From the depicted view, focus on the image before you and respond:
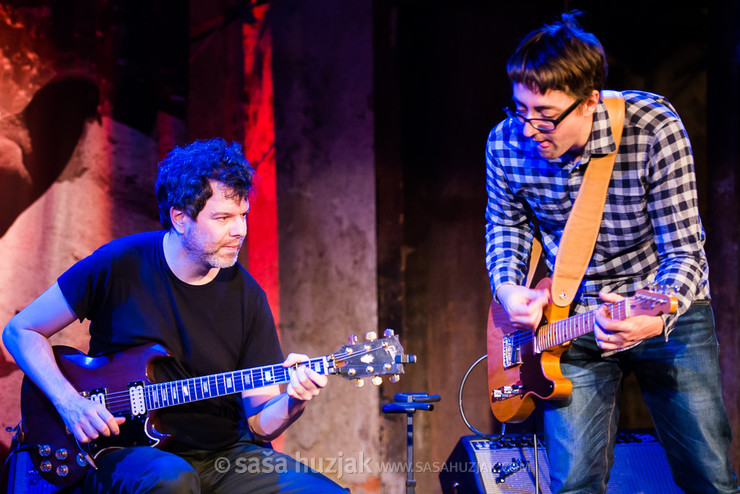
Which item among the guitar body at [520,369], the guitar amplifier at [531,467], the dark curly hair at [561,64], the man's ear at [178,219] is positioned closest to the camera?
the dark curly hair at [561,64]

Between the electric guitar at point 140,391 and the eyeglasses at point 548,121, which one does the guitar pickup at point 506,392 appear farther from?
the eyeglasses at point 548,121

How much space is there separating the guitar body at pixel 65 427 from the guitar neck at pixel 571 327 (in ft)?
4.61

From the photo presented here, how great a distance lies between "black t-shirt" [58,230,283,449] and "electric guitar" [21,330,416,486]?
0.08 m

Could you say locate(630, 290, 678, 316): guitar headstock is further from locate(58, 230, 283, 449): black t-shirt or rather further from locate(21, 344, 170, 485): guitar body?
locate(21, 344, 170, 485): guitar body

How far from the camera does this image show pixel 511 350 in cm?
282

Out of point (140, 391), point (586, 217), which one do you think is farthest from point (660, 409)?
point (140, 391)

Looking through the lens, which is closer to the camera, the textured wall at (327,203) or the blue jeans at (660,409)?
the blue jeans at (660,409)

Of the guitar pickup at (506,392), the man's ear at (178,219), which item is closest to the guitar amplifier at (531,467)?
the guitar pickup at (506,392)

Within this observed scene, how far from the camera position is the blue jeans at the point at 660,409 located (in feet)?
7.43

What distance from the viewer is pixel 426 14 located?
4359 millimetres

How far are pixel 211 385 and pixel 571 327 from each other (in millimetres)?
1319

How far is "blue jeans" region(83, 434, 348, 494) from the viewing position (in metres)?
2.30

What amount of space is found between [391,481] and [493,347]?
1.64m

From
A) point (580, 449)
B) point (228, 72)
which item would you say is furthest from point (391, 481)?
point (228, 72)
